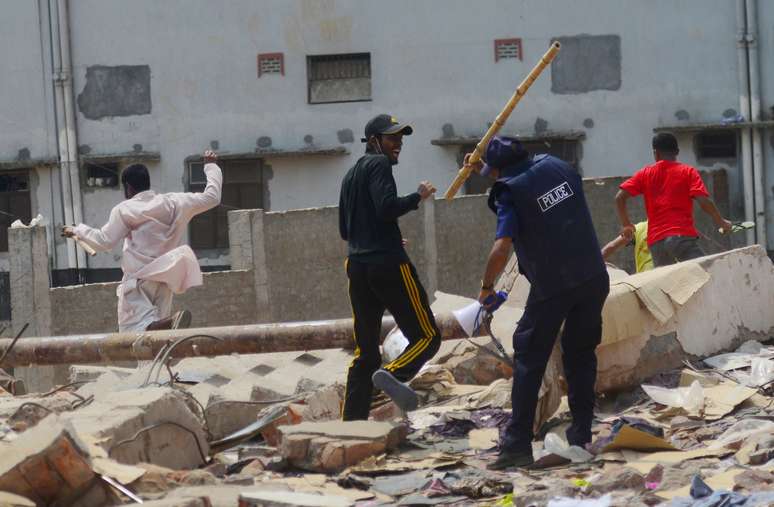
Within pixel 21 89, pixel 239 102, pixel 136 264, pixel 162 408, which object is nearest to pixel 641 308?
pixel 162 408

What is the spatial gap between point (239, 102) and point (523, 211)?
17555 millimetres

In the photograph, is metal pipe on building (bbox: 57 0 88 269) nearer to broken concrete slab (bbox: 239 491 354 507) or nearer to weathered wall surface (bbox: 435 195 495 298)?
weathered wall surface (bbox: 435 195 495 298)

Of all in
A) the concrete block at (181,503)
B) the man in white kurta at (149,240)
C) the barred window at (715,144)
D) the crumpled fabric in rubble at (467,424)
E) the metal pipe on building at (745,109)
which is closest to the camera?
the concrete block at (181,503)

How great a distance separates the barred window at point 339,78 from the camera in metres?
23.1

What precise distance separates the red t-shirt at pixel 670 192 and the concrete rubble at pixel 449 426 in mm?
1071

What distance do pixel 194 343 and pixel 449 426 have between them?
7.41ft

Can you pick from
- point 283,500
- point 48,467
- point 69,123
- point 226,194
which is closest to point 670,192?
point 283,500

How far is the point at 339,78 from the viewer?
23.2 m

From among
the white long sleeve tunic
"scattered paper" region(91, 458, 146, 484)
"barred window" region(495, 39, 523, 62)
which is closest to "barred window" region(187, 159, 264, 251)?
"barred window" region(495, 39, 523, 62)

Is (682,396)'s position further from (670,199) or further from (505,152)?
(670,199)

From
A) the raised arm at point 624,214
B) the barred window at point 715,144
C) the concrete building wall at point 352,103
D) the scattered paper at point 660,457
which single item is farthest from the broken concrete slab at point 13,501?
the barred window at point 715,144

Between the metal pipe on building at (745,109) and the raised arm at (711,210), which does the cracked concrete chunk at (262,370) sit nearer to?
the raised arm at (711,210)

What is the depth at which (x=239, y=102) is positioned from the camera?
77.0ft

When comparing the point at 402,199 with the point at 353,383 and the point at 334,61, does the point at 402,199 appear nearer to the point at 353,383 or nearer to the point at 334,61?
the point at 353,383
